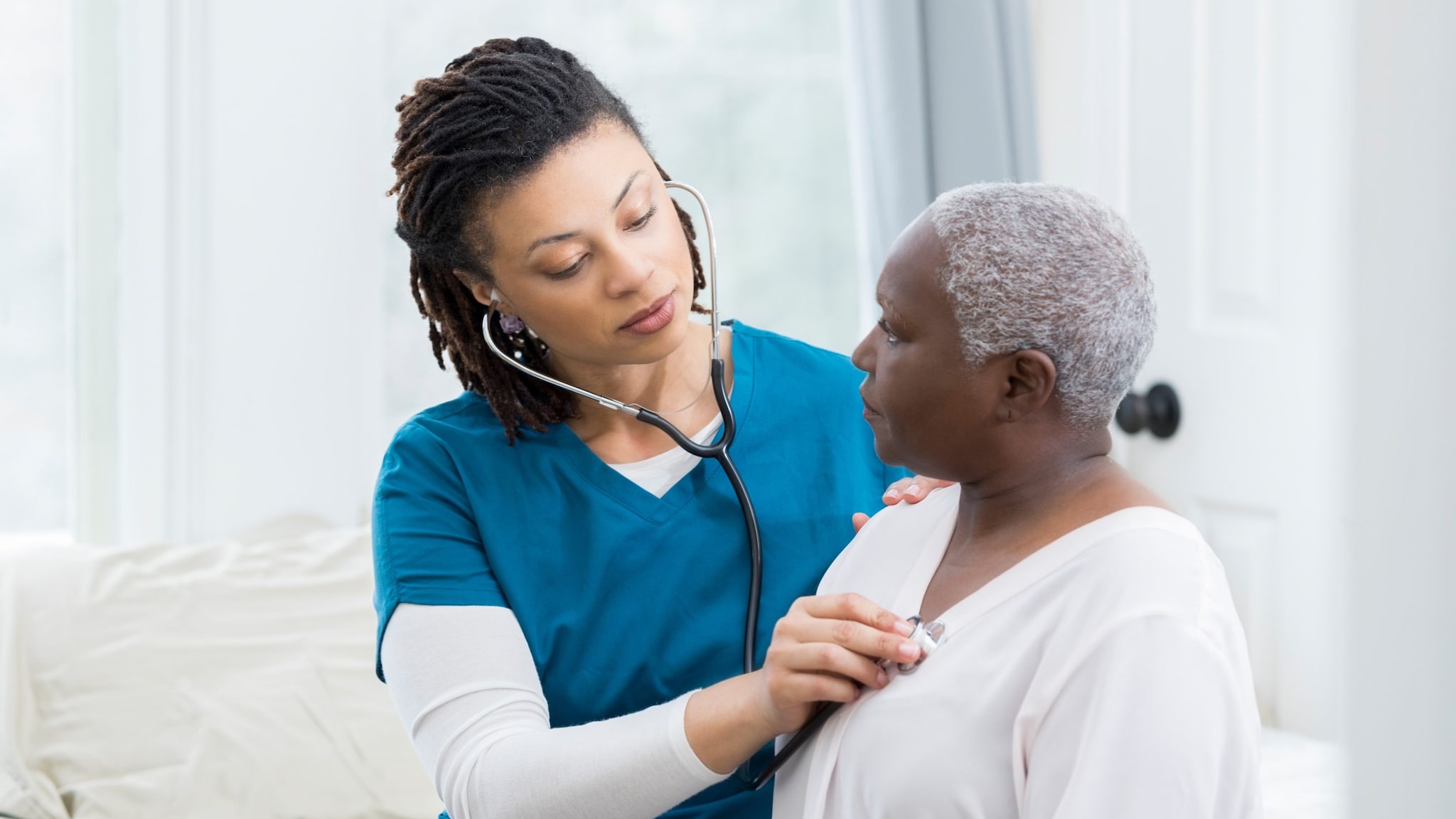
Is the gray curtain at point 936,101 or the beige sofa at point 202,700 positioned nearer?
the beige sofa at point 202,700

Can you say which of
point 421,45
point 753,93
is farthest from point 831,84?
point 421,45

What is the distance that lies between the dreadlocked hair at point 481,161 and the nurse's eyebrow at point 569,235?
0.19 feet

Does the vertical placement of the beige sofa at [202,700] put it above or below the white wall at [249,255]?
below

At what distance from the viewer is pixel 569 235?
1065 mm

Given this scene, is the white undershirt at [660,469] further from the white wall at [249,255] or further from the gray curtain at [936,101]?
the gray curtain at [936,101]

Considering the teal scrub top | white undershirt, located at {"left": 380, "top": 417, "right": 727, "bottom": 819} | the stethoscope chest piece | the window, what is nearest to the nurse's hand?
the stethoscope chest piece

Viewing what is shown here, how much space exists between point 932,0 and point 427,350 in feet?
3.86

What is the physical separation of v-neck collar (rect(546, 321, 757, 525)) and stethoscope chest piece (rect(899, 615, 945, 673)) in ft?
1.25

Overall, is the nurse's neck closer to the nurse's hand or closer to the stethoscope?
the stethoscope

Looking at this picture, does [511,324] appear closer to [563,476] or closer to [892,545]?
[563,476]

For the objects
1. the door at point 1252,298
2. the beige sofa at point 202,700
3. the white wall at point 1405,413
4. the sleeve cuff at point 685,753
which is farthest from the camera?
the door at point 1252,298

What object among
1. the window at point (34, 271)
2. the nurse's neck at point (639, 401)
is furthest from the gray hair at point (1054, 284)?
the window at point (34, 271)

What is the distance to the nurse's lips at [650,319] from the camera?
1.09 meters

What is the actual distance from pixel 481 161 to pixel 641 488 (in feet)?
1.08
